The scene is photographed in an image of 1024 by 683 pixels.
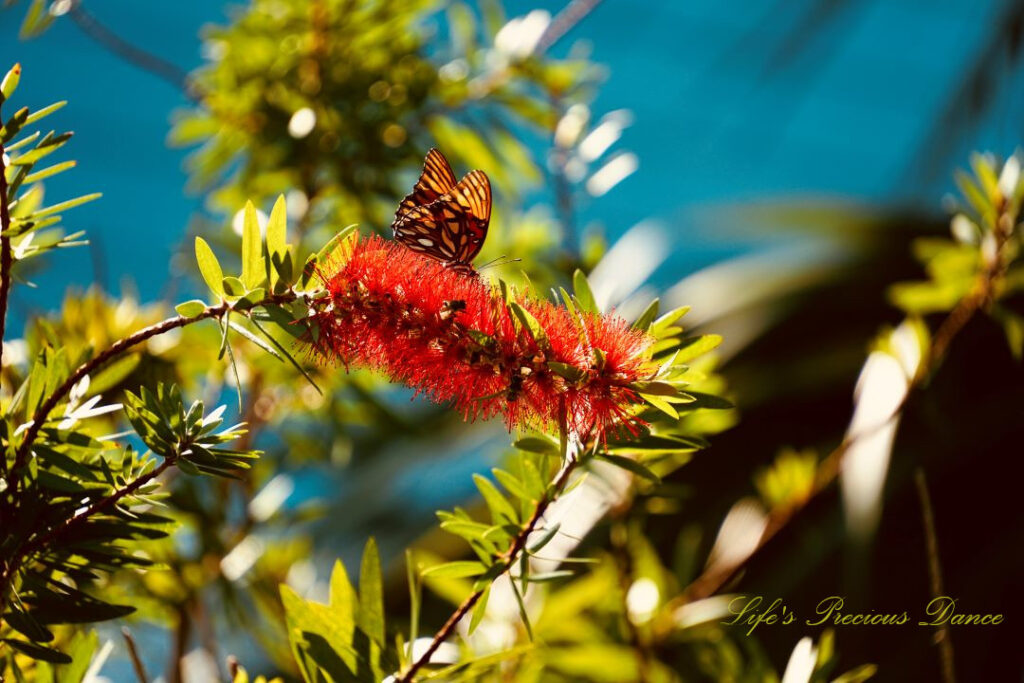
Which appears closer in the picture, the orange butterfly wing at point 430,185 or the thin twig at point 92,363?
the thin twig at point 92,363

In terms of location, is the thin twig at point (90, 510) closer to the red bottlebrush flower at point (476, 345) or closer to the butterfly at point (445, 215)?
the red bottlebrush flower at point (476, 345)

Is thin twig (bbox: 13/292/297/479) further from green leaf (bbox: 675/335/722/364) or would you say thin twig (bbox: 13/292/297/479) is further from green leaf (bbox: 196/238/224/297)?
green leaf (bbox: 675/335/722/364)

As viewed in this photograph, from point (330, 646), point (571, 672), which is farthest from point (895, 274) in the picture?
point (330, 646)

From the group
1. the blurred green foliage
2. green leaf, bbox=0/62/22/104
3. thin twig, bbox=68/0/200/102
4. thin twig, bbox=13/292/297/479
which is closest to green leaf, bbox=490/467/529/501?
the blurred green foliage

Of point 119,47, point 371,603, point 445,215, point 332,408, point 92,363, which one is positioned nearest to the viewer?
point 92,363

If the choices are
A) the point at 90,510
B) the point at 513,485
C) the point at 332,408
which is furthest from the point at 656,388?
the point at 332,408

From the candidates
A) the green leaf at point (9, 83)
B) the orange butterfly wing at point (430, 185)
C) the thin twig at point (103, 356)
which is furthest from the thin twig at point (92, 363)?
the orange butterfly wing at point (430, 185)

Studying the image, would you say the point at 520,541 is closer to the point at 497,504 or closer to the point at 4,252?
the point at 497,504

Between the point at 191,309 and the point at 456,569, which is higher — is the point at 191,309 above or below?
above
